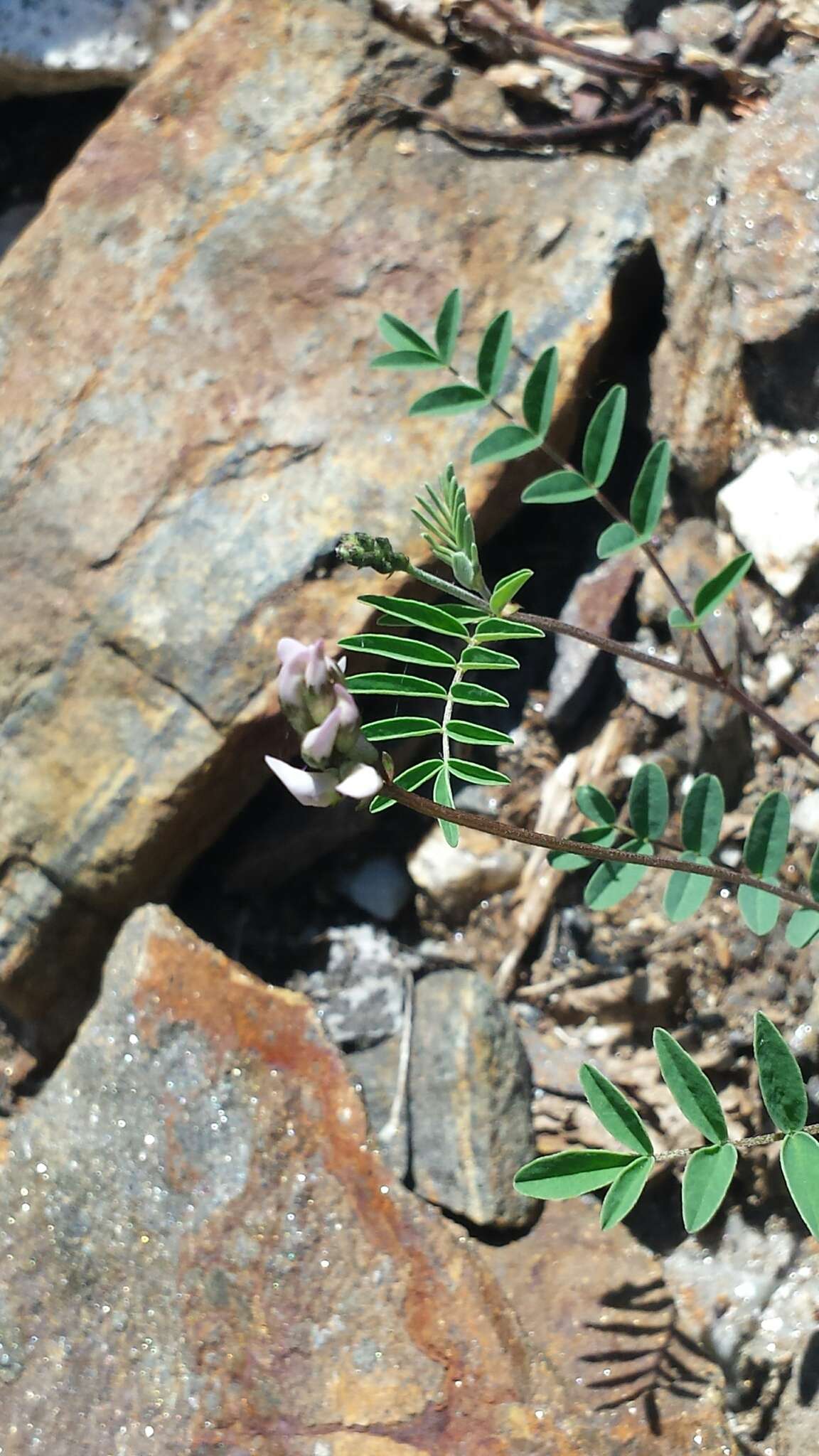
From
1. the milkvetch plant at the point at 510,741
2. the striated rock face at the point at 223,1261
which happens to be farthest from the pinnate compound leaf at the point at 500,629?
the striated rock face at the point at 223,1261

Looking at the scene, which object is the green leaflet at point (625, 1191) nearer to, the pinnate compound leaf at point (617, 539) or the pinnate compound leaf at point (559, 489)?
the pinnate compound leaf at point (617, 539)

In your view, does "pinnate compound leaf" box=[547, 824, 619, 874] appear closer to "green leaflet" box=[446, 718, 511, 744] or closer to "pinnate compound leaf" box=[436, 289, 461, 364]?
"green leaflet" box=[446, 718, 511, 744]

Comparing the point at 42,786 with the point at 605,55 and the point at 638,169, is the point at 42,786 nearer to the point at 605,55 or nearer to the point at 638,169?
the point at 638,169

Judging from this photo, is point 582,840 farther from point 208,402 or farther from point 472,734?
point 208,402

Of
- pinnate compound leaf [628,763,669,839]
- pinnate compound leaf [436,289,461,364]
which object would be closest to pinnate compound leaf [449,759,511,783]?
pinnate compound leaf [628,763,669,839]

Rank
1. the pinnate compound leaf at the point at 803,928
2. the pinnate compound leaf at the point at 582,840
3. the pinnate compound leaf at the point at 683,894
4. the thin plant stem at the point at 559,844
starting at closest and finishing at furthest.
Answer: the thin plant stem at the point at 559,844
the pinnate compound leaf at the point at 803,928
the pinnate compound leaf at the point at 683,894
the pinnate compound leaf at the point at 582,840

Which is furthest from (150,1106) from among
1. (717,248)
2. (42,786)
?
(717,248)
